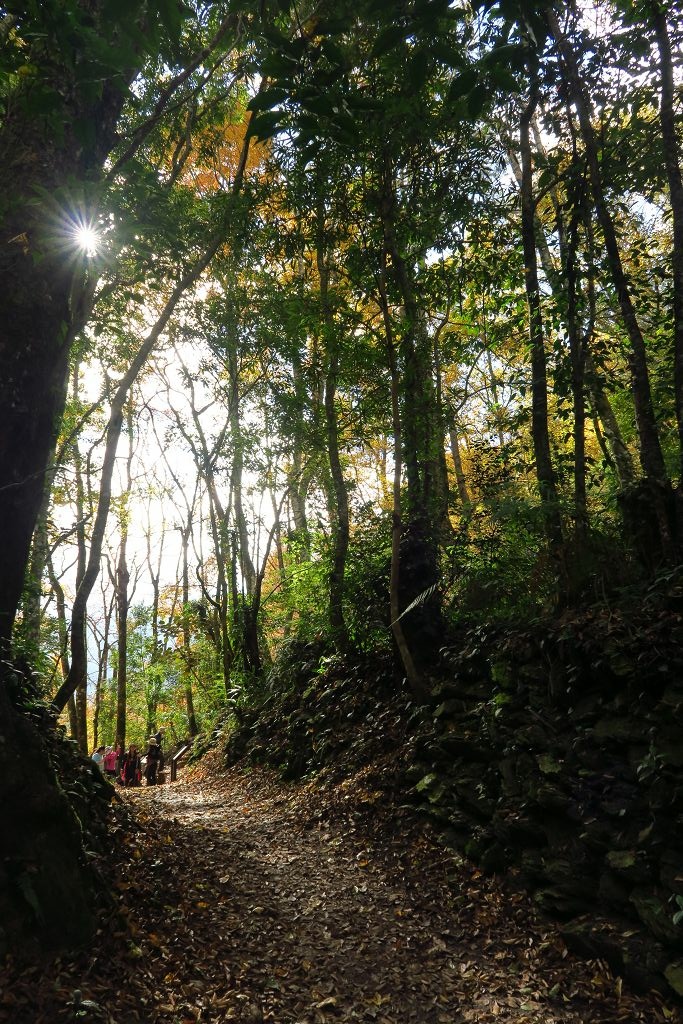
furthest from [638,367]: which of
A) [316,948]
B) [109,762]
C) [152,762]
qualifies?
[152,762]

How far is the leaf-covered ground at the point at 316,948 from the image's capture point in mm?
3584

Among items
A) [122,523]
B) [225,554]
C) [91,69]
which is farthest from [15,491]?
[122,523]

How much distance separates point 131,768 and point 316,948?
1241cm

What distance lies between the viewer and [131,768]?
1527cm

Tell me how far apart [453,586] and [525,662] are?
2.10 m

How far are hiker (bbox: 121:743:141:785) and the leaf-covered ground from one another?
961 centimetres

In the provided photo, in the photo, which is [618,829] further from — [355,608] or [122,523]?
[122,523]

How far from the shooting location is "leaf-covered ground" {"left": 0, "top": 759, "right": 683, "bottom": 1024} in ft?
11.8

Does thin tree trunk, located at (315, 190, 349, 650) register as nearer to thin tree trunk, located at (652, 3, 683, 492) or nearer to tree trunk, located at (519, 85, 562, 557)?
tree trunk, located at (519, 85, 562, 557)

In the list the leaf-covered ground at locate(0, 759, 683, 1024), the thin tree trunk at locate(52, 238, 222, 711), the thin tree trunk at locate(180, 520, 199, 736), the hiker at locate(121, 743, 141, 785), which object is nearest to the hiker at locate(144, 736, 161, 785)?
the hiker at locate(121, 743, 141, 785)

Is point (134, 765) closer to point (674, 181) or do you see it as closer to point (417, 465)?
point (417, 465)

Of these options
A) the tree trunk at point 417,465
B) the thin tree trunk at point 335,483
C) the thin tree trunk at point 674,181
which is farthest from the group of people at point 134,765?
the thin tree trunk at point 674,181

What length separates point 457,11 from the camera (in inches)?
76.6

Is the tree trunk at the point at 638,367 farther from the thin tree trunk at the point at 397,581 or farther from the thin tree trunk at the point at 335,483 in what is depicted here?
the thin tree trunk at the point at 335,483
